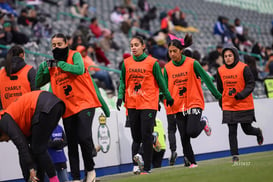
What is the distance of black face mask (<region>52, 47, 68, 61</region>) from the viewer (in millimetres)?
8516

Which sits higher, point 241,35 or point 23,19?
point 23,19

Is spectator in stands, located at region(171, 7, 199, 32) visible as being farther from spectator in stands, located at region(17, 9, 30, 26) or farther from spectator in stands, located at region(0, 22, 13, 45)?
spectator in stands, located at region(0, 22, 13, 45)

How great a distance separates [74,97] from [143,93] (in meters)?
1.42

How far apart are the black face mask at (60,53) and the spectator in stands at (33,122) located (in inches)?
43.3

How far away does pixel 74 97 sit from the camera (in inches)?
336

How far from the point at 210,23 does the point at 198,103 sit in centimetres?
1963

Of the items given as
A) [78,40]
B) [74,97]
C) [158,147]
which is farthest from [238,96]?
[78,40]

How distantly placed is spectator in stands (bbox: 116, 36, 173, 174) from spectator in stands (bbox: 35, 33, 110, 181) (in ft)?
3.62

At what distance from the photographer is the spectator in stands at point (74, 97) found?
8.47 meters

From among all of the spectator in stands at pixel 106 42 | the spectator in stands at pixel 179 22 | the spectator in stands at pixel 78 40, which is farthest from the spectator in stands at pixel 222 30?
the spectator in stands at pixel 78 40

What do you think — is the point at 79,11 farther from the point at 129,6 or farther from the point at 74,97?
the point at 74,97

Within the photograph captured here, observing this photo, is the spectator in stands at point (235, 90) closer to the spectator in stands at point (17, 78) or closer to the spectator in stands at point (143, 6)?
the spectator in stands at point (17, 78)

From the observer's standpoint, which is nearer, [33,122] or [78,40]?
[33,122]

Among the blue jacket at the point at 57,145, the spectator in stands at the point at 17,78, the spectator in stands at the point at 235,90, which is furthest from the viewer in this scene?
the spectator in stands at the point at 235,90
